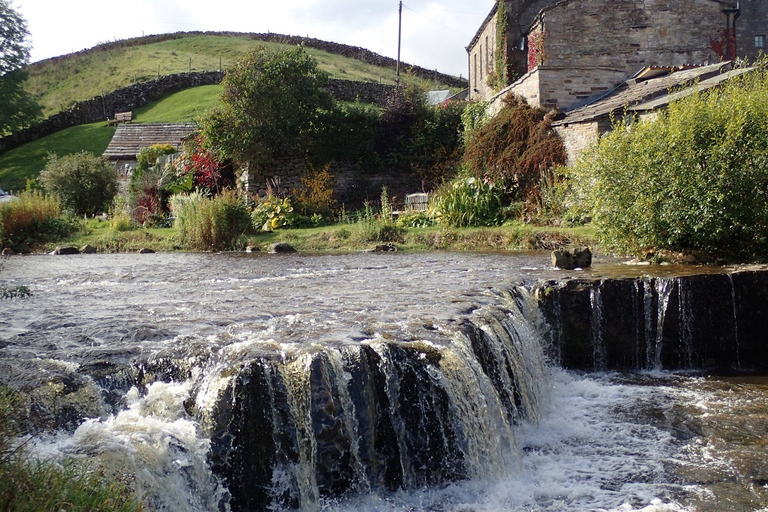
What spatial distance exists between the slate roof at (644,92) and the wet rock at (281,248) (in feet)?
26.9

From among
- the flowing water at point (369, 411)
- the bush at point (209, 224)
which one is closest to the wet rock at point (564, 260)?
the flowing water at point (369, 411)

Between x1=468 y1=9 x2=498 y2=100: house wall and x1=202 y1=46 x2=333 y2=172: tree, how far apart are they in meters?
9.21

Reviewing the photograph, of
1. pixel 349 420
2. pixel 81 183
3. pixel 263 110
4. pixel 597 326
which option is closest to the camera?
pixel 349 420

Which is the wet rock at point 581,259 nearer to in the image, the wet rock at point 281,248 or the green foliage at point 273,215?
the wet rock at point 281,248

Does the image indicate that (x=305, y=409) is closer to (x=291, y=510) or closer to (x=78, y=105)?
(x=291, y=510)

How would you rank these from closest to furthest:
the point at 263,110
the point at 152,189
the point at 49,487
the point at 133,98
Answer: the point at 49,487 < the point at 152,189 < the point at 263,110 < the point at 133,98

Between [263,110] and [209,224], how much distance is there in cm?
642

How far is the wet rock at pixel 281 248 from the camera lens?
711 inches

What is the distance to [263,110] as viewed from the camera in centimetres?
2380

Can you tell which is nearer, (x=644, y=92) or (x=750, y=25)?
(x=644, y=92)

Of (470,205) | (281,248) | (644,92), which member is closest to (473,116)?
(470,205)

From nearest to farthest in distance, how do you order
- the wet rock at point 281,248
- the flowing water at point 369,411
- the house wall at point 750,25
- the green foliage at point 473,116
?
the flowing water at point 369,411
the wet rock at point 281,248
the green foliage at point 473,116
the house wall at point 750,25

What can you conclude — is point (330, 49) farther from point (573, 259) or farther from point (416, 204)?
point (573, 259)

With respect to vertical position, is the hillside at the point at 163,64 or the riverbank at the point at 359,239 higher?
the hillside at the point at 163,64
